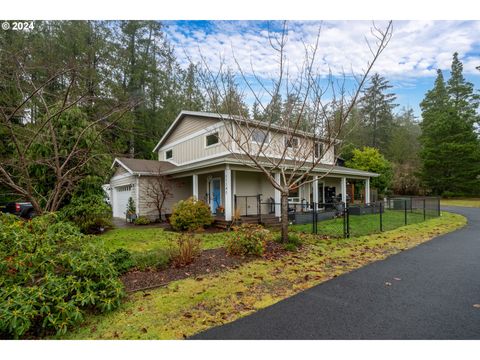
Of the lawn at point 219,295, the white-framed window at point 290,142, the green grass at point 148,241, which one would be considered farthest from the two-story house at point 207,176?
the lawn at point 219,295

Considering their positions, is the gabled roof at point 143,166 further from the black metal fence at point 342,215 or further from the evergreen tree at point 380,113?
the evergreen tree at point 380,113

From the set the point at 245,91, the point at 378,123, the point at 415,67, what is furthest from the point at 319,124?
the point at 378,123

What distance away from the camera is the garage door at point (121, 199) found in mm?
15984

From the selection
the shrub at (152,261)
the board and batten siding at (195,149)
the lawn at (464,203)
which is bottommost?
the lawn at (464,203)

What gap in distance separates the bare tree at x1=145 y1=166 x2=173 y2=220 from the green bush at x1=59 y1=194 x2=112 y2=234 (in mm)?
3414

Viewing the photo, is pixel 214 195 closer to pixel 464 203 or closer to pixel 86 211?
pixel 86 211

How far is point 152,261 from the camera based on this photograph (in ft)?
18.2

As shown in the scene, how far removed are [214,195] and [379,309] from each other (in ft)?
37.0

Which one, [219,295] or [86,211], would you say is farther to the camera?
[86,211]

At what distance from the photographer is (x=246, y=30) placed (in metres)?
6.67

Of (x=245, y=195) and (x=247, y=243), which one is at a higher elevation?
(x=245, y=195)

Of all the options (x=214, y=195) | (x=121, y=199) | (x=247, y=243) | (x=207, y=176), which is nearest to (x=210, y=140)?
(x=207, y=176)

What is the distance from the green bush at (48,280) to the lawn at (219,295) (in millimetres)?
258

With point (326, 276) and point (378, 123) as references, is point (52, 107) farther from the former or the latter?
point (378, 123)
